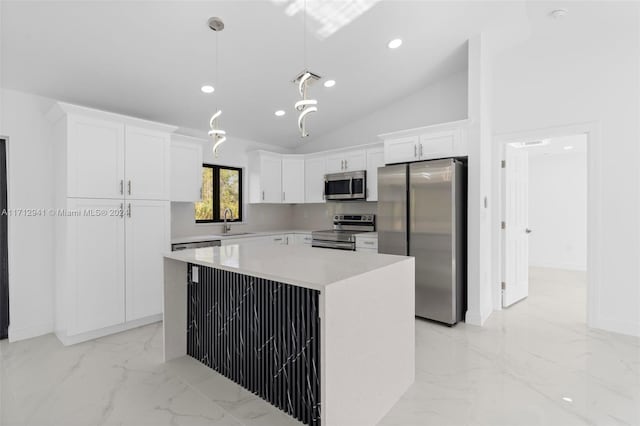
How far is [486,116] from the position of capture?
3732 mm

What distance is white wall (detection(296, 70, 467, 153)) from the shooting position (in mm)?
4293

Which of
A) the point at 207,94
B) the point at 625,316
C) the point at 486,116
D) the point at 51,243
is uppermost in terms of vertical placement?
the point at 207,94

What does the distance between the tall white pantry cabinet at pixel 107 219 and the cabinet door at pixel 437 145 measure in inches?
116

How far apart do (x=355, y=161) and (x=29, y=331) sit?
168 inches

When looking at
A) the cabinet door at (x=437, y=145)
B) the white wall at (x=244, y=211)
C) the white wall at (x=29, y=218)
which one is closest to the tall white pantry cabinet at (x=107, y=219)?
the white wall at (x=29, y=218)

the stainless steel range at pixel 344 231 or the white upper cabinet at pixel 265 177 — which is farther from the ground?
the white upper cabinet at pixel 265 177

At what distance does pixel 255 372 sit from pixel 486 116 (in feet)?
11.8

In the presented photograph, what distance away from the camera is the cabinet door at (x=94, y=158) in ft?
9.73

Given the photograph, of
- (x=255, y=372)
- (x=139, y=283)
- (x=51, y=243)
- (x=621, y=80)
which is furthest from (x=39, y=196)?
(x=621, y=80)

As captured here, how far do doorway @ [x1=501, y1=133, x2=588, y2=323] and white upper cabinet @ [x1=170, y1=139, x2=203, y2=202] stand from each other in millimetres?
4269

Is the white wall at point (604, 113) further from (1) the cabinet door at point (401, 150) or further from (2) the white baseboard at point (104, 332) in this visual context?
(2) the white baseboard at point (104, 332)

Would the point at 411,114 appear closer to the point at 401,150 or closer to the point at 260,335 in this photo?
the point at 401,150

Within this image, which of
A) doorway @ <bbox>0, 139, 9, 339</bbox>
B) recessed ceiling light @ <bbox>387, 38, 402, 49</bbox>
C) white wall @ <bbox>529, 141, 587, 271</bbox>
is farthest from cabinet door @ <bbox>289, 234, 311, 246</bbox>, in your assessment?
white wall @ <bbox>529, 141, 587, 271</bbox>

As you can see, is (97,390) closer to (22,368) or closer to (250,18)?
(22,368)
